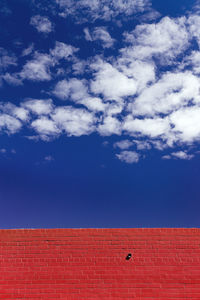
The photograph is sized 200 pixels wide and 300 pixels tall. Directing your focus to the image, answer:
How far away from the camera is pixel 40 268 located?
30.1 ft

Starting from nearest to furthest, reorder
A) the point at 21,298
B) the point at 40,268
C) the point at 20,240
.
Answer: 1. the point at 21,298
2. the point at 40,268
3. the point at 20,240

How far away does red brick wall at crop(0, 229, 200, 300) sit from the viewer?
8.82 meters

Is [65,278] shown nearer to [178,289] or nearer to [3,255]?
[3,255]

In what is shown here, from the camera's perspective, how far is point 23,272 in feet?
29.8

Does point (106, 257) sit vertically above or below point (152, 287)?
above

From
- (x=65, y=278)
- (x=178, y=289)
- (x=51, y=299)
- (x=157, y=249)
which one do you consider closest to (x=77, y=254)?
(x=65, y=278)

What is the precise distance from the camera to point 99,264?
9328 millimetres

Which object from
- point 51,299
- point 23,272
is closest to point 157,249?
point 51,299

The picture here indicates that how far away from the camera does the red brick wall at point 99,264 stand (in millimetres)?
8820

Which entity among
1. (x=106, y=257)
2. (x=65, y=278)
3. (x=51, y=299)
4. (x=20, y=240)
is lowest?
(x=51, y=299)

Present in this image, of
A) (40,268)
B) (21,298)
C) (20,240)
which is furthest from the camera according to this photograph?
(20,240)

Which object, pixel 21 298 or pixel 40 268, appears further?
pixel 40 268

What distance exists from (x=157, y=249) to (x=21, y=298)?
15.4 ft

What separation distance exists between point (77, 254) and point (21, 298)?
214 centimetres
